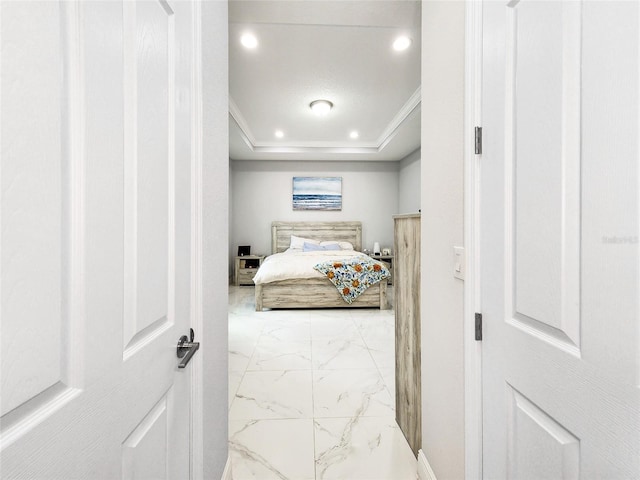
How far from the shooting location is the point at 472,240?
40.5 inches

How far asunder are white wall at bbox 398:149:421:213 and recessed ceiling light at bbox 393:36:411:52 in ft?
9.91

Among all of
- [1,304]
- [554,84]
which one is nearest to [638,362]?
[554,84]

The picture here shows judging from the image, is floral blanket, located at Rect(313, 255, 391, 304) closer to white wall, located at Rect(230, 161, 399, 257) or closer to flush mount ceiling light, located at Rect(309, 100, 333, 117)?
flush mount ceiling light, located at Rect(309, 100, 333, 117)

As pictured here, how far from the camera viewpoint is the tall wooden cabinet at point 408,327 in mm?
1593

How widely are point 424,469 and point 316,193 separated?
18.1 ft

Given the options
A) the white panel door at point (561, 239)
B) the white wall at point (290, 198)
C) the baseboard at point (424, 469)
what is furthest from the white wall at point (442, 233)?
the white wall at point (290, 198)

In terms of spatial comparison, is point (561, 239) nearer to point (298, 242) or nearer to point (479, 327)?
point (479, 327)

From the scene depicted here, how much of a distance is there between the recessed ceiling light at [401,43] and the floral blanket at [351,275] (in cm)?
266

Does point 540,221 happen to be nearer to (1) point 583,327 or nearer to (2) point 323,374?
(1) point 583,327

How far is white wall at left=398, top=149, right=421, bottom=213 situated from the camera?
560 centimetres

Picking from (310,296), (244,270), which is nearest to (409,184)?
(310,296)

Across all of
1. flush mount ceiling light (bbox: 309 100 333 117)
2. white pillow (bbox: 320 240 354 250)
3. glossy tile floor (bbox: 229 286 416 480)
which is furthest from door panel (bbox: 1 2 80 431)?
white pillow (bbox: 320 240 354 250)

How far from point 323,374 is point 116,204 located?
87.9 inches

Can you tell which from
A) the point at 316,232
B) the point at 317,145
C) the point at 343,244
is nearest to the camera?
the point at 317,145
